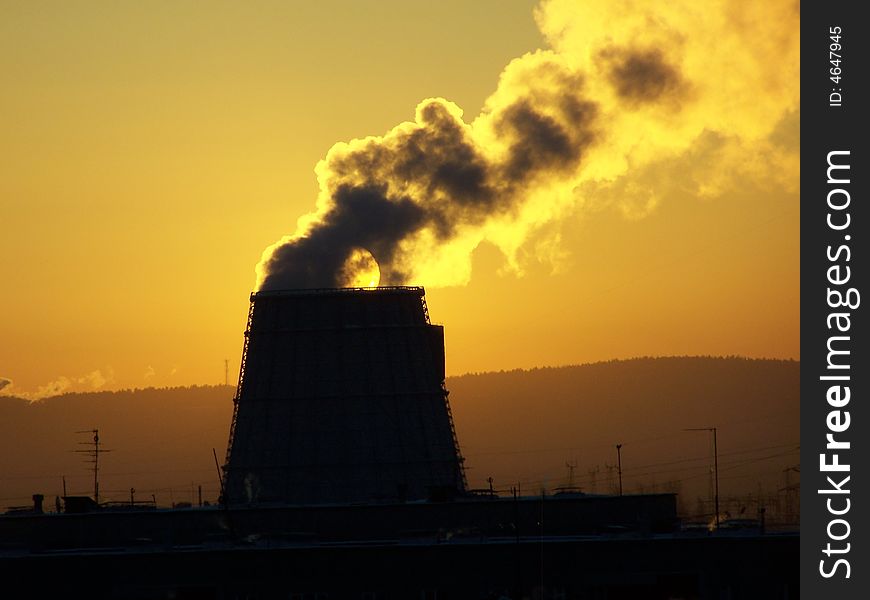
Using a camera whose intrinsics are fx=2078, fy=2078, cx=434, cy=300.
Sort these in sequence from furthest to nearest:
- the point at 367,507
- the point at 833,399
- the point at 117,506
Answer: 1. the point at 117,506
2. the point at 367,507
3. the point at 833,399

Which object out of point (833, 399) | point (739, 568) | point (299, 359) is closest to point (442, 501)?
point (299, 359)

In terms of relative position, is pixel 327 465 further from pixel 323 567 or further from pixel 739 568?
pixel 739 568

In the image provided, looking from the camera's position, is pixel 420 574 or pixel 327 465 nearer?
pixel 420 574

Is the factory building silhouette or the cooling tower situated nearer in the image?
the factory building silhouette

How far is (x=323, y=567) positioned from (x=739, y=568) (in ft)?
31.9

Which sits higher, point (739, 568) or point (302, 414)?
point (302, 414)

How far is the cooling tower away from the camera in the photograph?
194ft

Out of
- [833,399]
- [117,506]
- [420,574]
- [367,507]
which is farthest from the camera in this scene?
[117,506]

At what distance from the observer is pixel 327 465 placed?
59750 mm

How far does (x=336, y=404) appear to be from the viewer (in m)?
59.6

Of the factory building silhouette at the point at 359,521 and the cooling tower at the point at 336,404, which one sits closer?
the factory building silhouette at the point at 359,521

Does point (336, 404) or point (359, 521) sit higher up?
point (336, 404)

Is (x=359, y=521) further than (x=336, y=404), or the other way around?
(x=336, y=404)

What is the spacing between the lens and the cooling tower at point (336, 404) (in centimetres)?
5922
